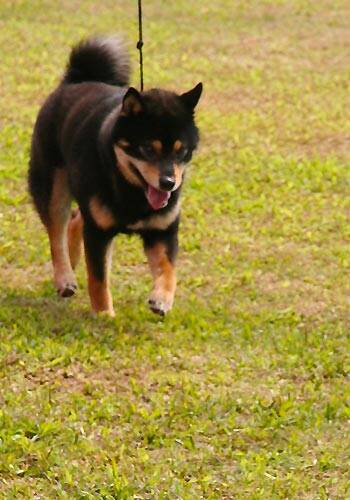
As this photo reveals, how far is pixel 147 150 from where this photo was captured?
18.4ft

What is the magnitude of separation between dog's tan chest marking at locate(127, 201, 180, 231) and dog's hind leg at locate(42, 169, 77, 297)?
0.76m

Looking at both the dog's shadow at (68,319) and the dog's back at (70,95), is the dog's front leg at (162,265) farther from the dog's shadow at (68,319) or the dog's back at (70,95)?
A: the dog's back at (70,95)

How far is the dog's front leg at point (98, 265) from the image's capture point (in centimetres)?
605

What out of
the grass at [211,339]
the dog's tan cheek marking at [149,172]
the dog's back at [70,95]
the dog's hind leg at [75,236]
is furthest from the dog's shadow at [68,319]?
the dog's tan cheek marking at [149,172]

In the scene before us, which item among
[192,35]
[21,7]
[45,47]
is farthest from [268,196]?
[21,7]

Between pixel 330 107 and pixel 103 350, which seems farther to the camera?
pixel 330 107

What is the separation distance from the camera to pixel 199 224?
8266 millimetres

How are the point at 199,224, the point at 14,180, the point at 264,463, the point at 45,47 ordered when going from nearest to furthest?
the point at 264,463
the point at 199,224
the point at 14,180
the point at 45,47

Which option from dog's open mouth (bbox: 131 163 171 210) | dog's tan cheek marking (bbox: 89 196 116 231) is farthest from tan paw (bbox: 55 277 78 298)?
dog's open mouth (bbox: 131 163 171 210)

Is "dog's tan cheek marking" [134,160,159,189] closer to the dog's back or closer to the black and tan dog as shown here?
the black and tan dog

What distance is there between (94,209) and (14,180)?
3194mm

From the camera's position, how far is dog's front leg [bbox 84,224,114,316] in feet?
19.9

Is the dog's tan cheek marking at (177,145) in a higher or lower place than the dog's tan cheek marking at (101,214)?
higher

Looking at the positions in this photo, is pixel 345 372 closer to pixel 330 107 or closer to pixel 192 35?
pixel 330 107
